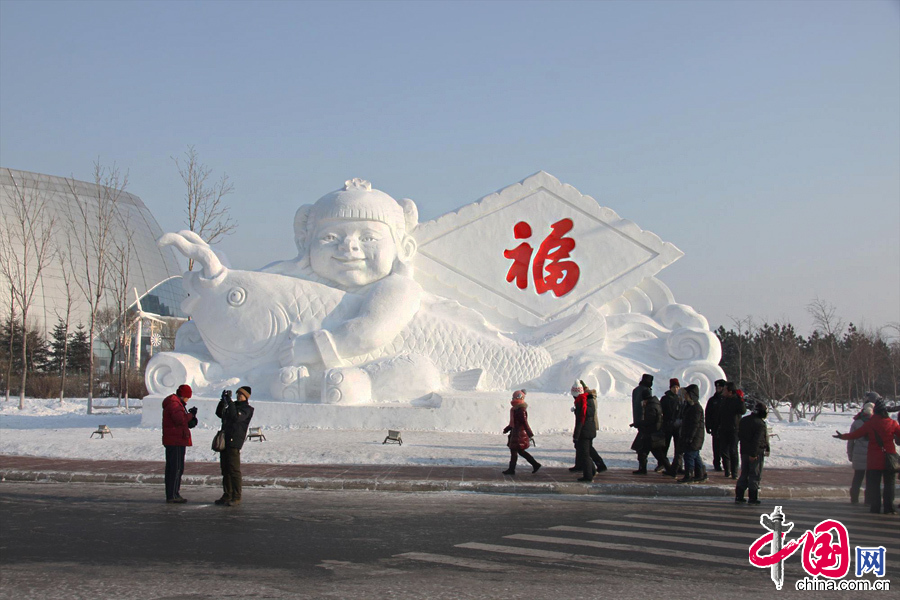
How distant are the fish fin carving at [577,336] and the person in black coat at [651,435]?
5304 mm

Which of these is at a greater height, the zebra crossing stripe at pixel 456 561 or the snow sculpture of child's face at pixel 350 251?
the snow sculpture of child's face at pixel 350 251

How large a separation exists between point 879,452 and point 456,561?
16.1 feet

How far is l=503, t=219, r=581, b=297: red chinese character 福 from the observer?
1641 cm

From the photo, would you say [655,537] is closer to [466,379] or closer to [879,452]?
[879,452]

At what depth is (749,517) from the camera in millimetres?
7051

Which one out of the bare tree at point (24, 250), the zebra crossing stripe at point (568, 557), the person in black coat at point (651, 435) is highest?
the bare tree at point (24, 250)

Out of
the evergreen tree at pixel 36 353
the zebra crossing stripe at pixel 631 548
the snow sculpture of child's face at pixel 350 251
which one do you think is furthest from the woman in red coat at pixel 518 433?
the evergreen tree at pixel 36 353

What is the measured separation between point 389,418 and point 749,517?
736 cm

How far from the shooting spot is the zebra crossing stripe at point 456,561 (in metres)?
4.91

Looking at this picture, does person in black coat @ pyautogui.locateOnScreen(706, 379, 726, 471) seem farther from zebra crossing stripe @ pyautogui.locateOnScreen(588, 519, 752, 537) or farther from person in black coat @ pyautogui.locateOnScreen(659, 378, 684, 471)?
zebra crossing stripe @ pyautogui.locateOnScreen(588, 519, 752, 537)

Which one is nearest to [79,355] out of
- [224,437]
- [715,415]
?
[224,437]

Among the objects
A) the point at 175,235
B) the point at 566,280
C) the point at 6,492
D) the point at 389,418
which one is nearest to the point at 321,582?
the point at 6,492

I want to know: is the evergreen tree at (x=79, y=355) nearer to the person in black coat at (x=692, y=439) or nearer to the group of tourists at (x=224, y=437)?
the group of tourists at (x=224, y=437)
